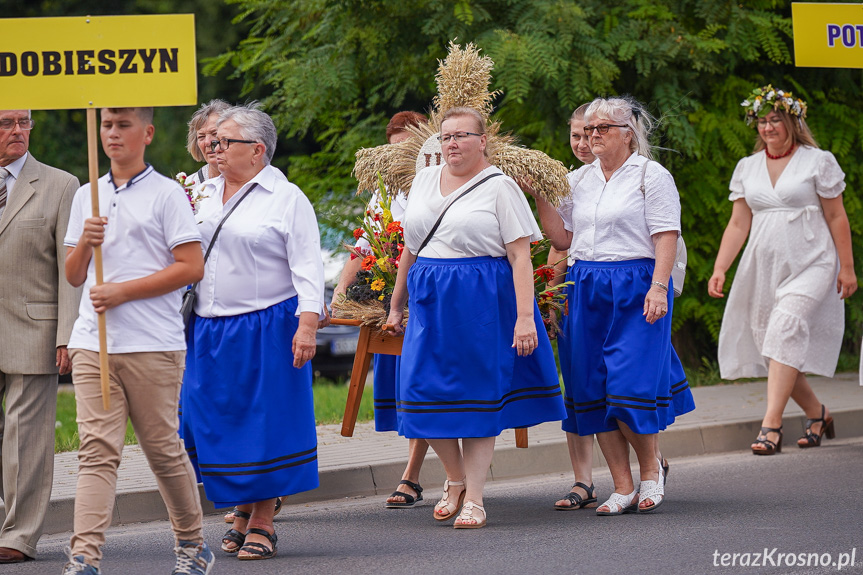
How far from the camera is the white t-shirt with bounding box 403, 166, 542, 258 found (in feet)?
19.4

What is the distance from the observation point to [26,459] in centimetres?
548

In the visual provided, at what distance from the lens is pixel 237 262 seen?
17.4 feet

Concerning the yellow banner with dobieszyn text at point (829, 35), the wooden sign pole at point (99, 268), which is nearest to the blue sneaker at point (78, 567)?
the wooden sign pole at point (99, 268)

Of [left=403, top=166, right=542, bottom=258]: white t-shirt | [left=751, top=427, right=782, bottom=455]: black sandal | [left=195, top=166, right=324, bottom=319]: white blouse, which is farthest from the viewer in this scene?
[left=751, top=427, right=782, bottom=455]: black sandal

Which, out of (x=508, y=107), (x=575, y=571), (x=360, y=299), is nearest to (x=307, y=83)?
(x=508, y=107)

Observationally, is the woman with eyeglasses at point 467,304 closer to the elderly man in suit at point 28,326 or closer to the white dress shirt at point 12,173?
the elderly man in suit at point 28,326

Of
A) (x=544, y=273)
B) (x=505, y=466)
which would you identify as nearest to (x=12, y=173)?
(x=544, y=273)

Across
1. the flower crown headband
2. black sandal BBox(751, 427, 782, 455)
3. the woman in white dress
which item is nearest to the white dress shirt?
the woman in white dress

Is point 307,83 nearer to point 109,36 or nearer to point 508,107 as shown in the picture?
point 508,107

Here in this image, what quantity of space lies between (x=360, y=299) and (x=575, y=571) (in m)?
2.31

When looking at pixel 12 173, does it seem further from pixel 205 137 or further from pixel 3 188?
pixel 205 137

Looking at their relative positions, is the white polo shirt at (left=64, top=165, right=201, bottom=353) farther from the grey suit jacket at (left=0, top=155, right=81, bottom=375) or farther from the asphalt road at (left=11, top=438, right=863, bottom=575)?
the asphalt road at (left=11, top=438, right=863, bottom=575)

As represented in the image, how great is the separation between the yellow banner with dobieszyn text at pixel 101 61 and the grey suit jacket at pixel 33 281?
0.78 metres

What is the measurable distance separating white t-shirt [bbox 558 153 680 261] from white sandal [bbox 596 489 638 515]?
4.04 ft
